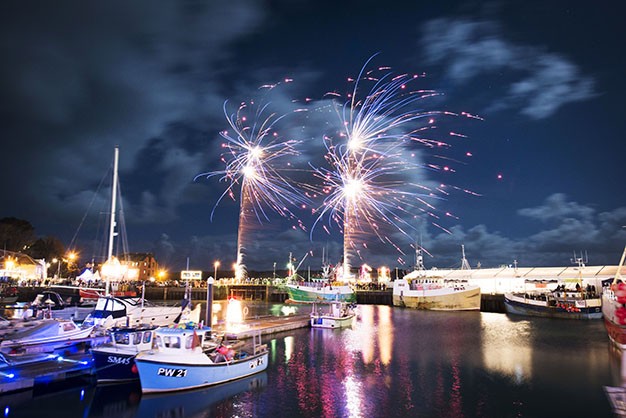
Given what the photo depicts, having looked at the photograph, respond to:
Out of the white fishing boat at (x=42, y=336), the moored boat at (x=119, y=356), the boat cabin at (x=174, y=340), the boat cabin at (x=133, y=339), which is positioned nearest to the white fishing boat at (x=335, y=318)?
the white fishing boat at (x=42, y=336)

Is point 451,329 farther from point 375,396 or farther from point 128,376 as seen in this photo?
point 128,376

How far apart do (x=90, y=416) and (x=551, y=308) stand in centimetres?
6309

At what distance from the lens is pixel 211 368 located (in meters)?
21.6

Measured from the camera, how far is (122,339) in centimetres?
2259

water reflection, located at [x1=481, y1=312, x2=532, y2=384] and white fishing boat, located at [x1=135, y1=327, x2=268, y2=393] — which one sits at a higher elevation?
white fishing boat, located at [x1=135, y1=327, x2=268, y2=393]

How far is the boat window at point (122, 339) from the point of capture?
73.8 ft

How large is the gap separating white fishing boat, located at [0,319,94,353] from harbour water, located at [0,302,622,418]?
579cm

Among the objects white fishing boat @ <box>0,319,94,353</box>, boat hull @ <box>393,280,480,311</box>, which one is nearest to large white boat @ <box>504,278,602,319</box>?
boat hull @ <box>393,280,480,311</box>

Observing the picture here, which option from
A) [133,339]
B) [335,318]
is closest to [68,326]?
[133,339]

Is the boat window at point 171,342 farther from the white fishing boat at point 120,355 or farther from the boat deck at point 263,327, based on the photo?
the boat deck at point 263,327

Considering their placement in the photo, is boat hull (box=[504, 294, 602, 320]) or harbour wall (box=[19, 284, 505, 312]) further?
harbour wall (box=[19, 284, 505, 312])

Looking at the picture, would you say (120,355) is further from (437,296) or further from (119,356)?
(437,296)

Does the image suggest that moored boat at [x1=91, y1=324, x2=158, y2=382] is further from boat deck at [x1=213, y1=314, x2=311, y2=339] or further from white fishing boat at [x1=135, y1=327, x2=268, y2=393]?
boat deck at [x1=213, y1=314, x2=311, y2=339]

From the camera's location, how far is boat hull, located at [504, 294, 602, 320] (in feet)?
192
